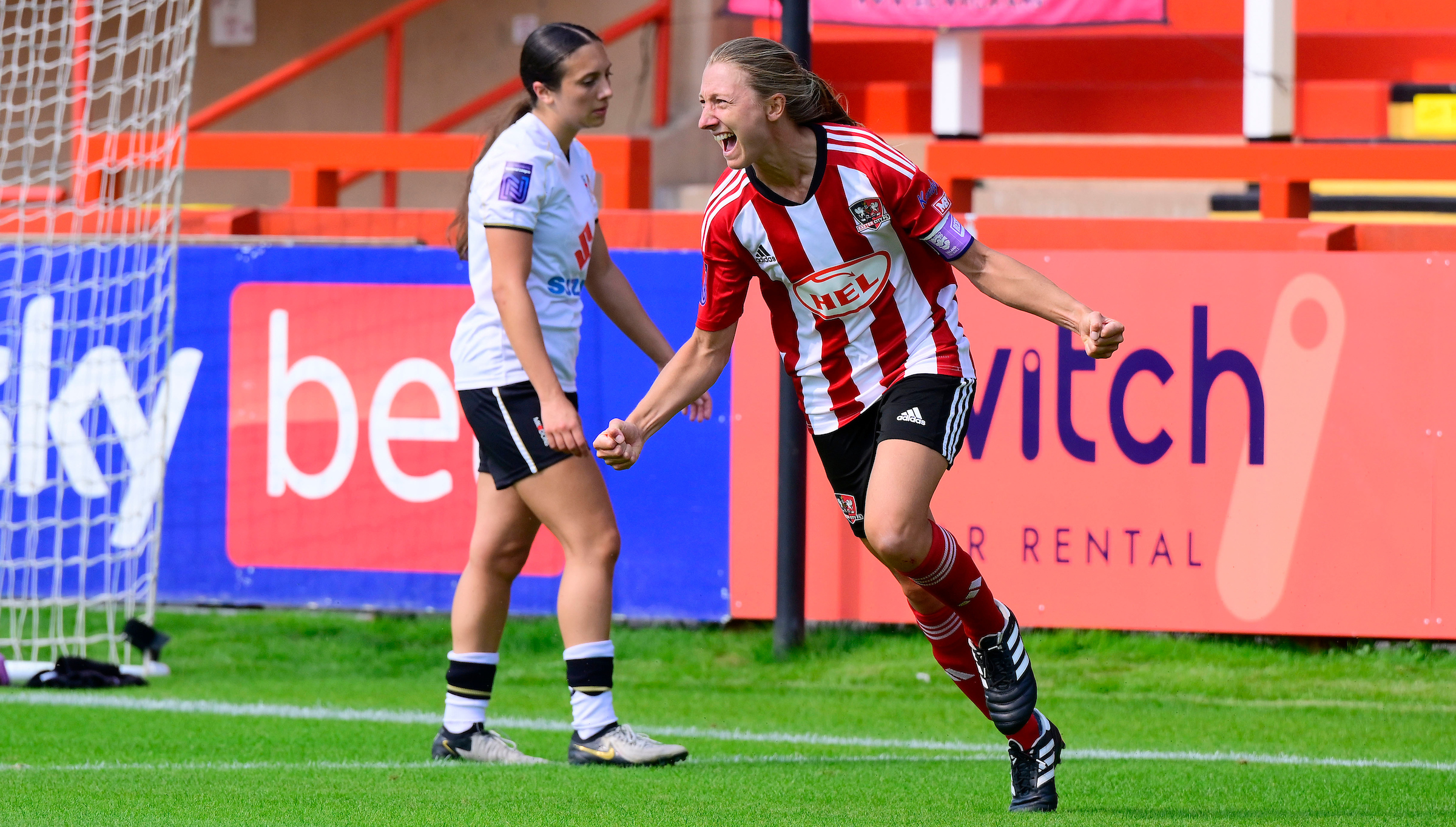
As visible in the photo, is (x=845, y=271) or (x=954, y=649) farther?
(x=954, y=649)

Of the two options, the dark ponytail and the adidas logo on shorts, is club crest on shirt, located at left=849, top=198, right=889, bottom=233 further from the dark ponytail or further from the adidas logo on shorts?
the dark ponytail

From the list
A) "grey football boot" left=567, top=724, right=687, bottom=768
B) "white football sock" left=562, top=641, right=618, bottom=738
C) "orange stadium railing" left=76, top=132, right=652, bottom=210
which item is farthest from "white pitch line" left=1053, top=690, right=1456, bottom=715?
"orange stadium railing" left=76, top=132, right=652, bottom=210

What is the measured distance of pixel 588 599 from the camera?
16.6ft

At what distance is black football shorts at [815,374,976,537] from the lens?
14.0ft

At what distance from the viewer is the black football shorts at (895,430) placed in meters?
4.27

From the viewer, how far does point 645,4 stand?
1359cm

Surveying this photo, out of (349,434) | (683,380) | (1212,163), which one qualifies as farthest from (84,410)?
(1212,163)

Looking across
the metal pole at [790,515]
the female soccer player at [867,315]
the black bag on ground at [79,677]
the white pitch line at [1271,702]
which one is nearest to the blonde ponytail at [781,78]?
the female soccer player at [867,315]

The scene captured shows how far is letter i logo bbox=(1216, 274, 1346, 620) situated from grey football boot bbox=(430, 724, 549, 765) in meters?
2.96

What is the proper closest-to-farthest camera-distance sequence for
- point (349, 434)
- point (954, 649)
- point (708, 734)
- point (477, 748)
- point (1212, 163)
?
1. point (954, 649)
2. point (477, 748)
3. point (708, 734)
4. point (349, 434)
5. point (1212, 163)

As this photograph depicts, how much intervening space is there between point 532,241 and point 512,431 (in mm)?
516

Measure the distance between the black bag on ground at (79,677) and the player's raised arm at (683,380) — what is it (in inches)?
122

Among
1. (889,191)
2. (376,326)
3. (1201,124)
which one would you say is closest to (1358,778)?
(889,191)

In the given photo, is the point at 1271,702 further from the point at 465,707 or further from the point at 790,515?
the point at 465,707
